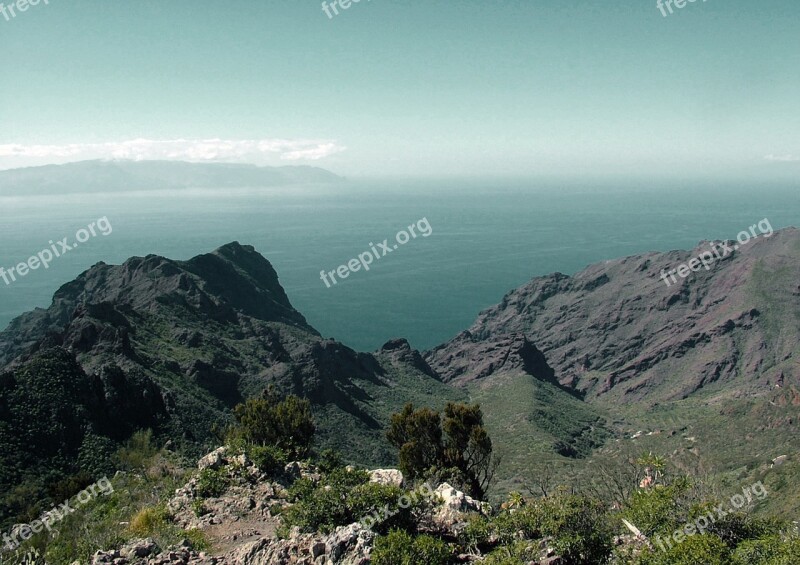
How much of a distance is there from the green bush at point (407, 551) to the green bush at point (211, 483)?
10.6 metres

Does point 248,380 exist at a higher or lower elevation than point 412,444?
lower

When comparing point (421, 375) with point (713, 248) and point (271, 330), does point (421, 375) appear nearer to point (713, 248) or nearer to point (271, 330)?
point (271, 330)

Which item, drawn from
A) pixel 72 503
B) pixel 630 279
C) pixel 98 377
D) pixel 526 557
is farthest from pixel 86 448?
pixel 630 279

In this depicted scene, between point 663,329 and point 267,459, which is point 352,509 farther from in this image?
point 663,329

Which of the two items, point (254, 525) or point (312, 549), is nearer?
point (312, 549)

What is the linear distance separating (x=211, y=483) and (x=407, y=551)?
473 inches

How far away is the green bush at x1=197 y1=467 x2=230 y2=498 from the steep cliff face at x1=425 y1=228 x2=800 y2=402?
104 metres

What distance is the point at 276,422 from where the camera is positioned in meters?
34.0

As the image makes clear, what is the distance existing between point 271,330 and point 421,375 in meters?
34.3

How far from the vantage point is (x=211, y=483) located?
24.7 m

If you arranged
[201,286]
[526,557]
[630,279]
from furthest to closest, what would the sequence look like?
[630,279] < [201,286] < [526,557]

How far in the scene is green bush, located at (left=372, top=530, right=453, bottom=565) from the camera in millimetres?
15987

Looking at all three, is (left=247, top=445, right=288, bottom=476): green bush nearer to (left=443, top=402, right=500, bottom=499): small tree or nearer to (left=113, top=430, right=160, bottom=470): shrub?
(left=443, top=402, right=500, bottom=499): small tree

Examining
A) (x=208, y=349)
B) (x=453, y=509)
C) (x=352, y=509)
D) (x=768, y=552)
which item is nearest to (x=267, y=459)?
(x=352, y=509)
